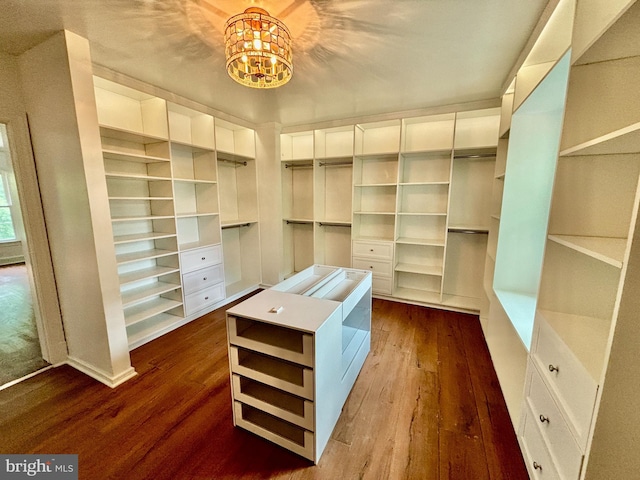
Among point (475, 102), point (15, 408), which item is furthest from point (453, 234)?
point (15, 408)

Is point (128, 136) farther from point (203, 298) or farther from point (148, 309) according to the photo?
point (203, 298)

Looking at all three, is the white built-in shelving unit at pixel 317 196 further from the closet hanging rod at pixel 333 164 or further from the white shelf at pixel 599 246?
the white shelf at pixel 599 246

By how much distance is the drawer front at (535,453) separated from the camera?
1.12 metres

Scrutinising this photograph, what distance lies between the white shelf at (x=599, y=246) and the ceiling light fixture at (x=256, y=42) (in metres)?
1.70

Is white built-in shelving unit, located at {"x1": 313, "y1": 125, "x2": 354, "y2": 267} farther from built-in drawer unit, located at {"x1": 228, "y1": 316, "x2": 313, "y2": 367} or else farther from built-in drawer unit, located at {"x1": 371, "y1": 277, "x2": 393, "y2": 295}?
built-in drawer unit, located at {"x1": 228, "y1": 316, "x2": 313, "y2": 367}

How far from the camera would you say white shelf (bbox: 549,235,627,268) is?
0.85 meters

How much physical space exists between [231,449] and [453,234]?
318 centimetres

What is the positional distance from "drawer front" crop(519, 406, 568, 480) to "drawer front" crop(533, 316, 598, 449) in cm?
29

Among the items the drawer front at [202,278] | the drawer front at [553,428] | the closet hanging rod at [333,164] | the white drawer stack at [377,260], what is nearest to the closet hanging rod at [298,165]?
the closet hanging rod at [333,164]

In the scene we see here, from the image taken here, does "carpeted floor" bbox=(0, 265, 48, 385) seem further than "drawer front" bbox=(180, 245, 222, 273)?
No

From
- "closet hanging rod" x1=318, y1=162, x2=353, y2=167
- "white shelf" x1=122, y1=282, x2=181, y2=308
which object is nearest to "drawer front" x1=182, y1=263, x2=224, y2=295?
"white shelf" x1=122, y1=282, x2=181, y2=308

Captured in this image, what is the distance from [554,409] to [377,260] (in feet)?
7.78

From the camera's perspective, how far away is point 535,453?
1.25m

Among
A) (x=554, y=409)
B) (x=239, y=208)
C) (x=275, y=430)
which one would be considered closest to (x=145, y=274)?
(x=239, y=208)
